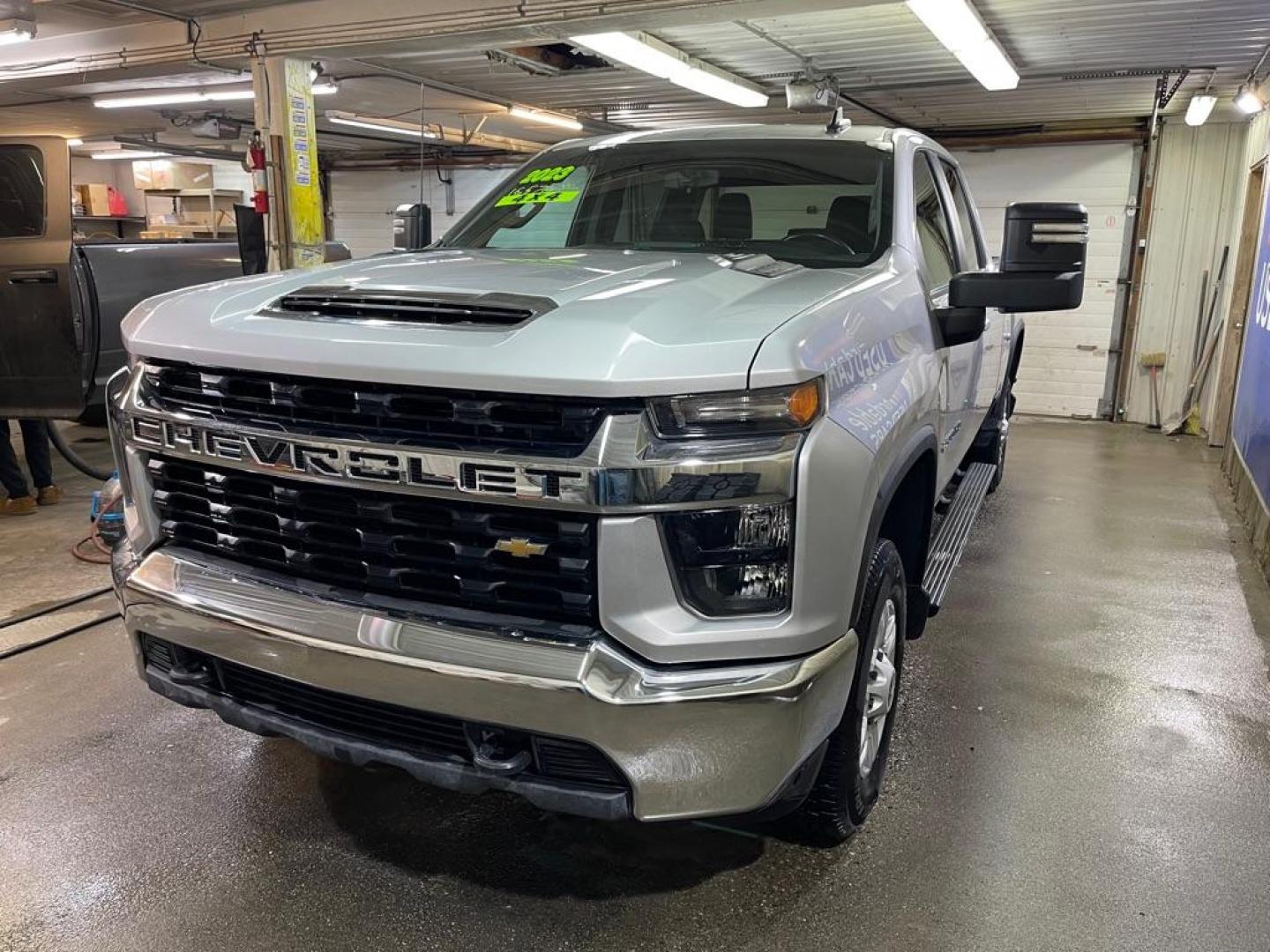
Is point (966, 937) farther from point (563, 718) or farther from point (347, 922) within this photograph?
point (347, 922)

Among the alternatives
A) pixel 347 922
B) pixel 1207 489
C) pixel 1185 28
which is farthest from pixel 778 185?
pixel 1207 489

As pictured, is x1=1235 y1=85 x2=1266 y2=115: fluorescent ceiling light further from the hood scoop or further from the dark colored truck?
the dark colored truck

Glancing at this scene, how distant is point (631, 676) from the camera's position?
5.83ft

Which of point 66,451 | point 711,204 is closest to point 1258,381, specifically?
point 711,204

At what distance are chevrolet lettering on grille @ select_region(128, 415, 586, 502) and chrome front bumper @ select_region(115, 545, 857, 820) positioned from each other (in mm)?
287

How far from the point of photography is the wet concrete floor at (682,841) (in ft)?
7.31

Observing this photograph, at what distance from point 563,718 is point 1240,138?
1036 centimetres

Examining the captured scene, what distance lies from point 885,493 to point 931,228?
1.64m

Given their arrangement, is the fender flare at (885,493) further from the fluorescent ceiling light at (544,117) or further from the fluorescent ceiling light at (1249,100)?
the fluorescent ceiling light at (544,117)

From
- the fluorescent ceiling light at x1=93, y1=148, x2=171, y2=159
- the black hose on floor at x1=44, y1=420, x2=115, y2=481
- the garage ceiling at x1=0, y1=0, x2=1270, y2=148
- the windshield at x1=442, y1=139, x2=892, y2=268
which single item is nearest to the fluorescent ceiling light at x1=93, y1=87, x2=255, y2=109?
the garage ceiling at x1=0, y1=0, x2=1270, y2=148

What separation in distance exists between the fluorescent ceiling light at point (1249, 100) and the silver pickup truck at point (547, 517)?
677 cm

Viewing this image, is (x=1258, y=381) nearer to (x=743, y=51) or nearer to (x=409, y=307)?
(x=743, y=51)

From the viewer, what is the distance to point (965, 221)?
14.2 ft

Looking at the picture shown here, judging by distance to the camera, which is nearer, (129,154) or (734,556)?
(734,556)
